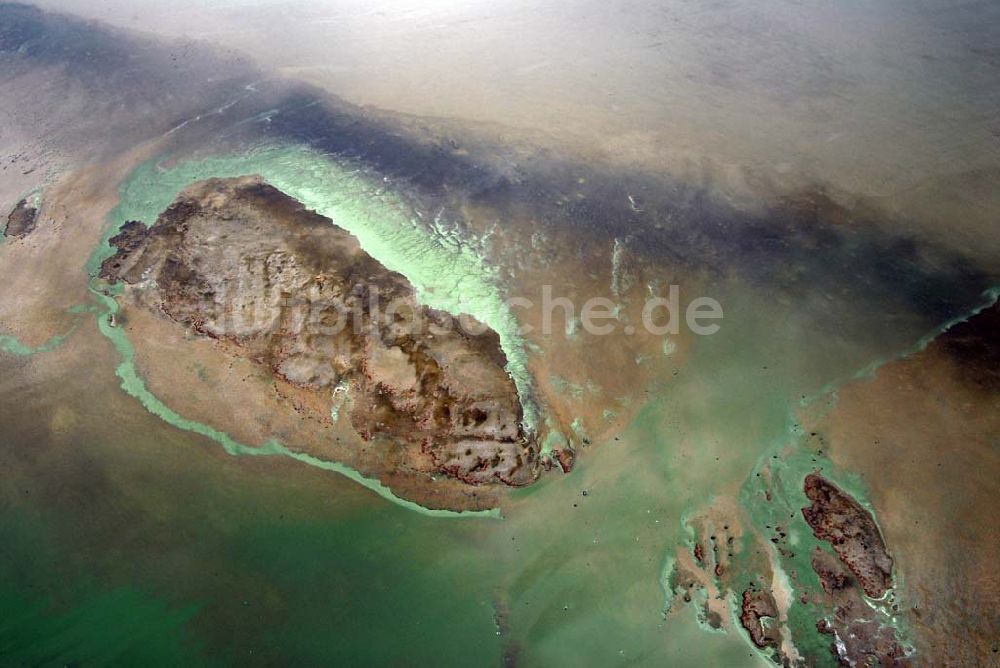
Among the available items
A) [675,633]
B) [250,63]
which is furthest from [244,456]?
[250,63]

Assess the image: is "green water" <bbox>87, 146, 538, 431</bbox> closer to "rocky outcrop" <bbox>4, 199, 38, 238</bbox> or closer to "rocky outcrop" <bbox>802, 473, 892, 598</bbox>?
"rocky outcrop" <bbox>4, 199, 38, 238</bbox>

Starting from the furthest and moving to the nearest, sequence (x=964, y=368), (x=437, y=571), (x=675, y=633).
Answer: (x=964, y=368) → (x=437, y=571) → (x=675, y=633)

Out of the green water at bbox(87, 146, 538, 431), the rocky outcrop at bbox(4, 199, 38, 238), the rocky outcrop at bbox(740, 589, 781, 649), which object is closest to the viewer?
the rocky outcrop at bbox(740, 589, 781, 649)

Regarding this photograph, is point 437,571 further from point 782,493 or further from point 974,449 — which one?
point 974,449

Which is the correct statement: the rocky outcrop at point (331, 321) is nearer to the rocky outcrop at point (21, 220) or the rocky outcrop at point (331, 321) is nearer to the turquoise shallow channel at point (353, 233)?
the turquoise shallow channel at point (353, 233)

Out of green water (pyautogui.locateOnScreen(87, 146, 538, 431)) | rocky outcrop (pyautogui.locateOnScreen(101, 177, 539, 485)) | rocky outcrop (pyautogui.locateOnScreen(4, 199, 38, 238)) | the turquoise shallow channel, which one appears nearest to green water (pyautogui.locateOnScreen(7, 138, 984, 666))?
the turquoise shallow channel

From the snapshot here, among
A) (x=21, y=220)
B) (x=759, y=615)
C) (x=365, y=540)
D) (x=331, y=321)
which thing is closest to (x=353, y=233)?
(x=331, y=321)
